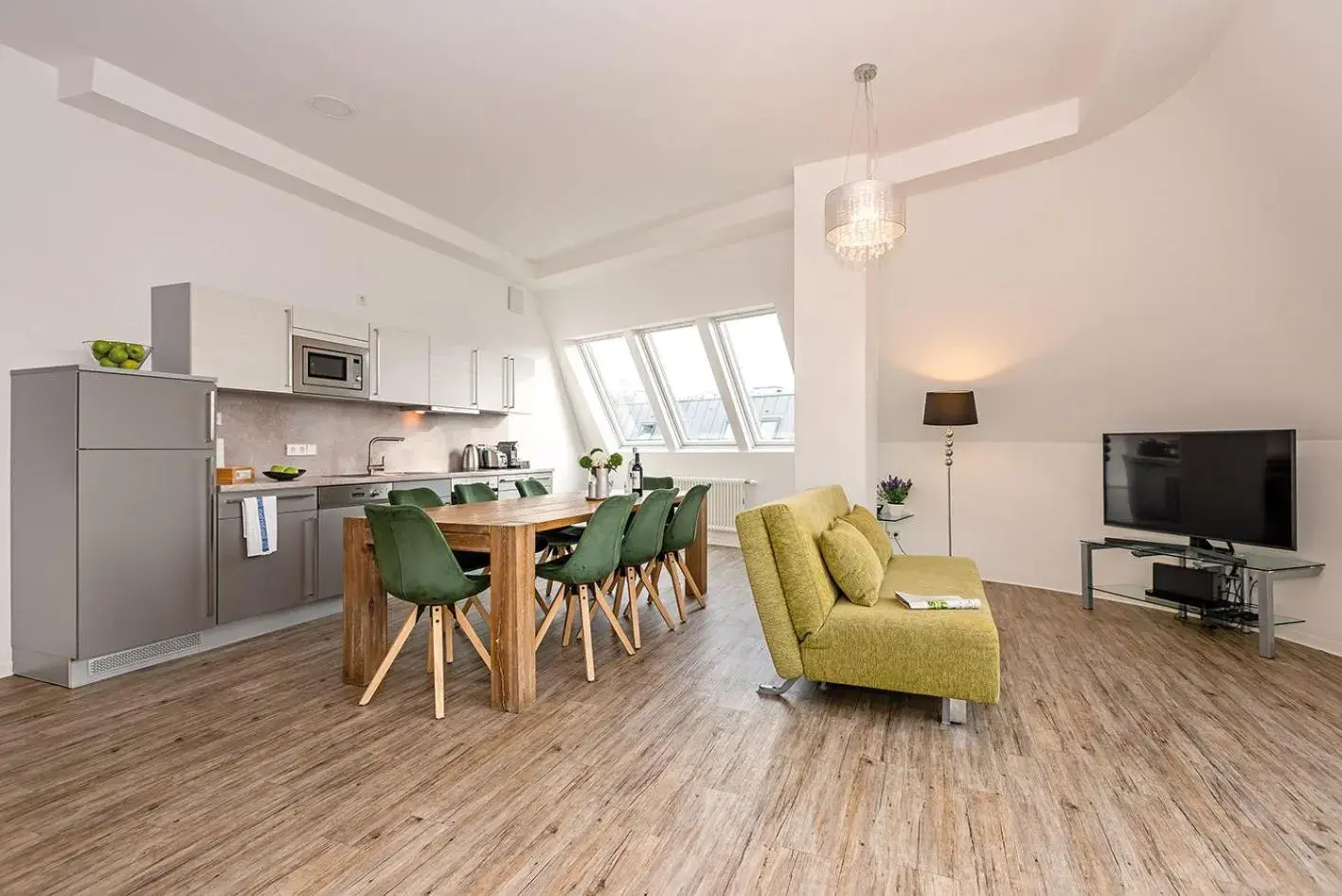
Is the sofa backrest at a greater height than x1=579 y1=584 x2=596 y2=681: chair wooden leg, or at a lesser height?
greater

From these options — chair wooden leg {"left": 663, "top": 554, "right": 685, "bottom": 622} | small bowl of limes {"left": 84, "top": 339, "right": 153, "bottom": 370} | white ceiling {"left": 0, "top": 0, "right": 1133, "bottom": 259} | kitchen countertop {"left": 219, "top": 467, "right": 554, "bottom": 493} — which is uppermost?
white ceiling {"left": 0, "top": 0, "right": 1133, "bottom": 259}

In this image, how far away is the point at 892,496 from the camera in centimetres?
548

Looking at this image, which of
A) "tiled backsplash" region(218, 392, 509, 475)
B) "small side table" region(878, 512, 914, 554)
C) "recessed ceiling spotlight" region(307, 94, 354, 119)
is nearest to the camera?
"recessed ceiling spotlight" region(307, 94, 354, 119)

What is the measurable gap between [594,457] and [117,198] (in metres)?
3.19

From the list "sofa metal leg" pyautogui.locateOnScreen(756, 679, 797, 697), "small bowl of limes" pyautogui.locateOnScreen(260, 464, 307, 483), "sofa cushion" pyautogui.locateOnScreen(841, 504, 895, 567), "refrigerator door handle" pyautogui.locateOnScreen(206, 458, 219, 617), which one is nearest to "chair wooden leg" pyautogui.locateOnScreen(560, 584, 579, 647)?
"sofa metal leg" pyautogui.locateOnScreen(756, 679, 797, 697)

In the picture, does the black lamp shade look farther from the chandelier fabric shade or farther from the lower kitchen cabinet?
the lower kitchen cabinet

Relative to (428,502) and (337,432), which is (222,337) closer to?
(337,432)

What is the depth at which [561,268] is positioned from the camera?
6.62 m

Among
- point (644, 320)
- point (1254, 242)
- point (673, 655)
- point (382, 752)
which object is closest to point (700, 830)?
point (382, 752)

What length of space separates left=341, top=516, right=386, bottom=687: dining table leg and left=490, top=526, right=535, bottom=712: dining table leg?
704 millimetres

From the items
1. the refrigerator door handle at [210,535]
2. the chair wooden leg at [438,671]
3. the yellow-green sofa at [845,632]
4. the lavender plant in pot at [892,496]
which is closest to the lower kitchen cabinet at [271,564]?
the refrigerator door handle at [210,535]

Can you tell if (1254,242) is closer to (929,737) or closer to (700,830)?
(929,737)

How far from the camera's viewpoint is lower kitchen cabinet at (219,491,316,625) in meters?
3.75

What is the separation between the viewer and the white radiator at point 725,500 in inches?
279
